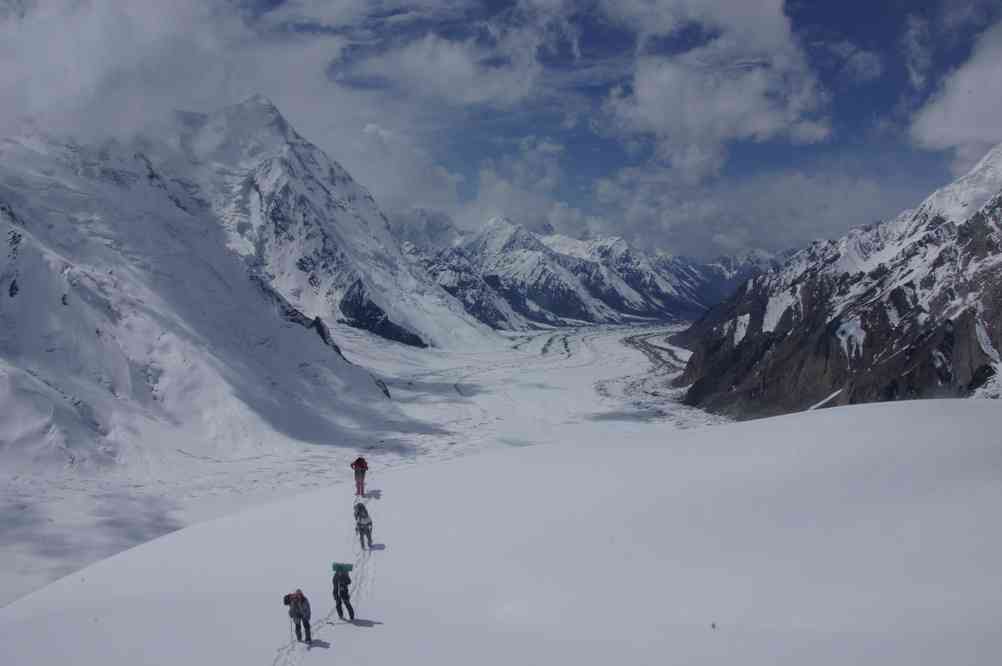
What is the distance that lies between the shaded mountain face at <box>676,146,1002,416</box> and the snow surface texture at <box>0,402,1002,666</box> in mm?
58002

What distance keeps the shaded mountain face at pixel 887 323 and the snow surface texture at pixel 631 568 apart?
190ft

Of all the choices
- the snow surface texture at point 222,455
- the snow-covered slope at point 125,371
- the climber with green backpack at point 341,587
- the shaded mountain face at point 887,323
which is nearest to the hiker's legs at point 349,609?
the climber with green backpack at point 341,587

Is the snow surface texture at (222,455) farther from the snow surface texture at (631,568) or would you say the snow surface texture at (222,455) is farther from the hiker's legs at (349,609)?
the hiker's legs at (349,609)

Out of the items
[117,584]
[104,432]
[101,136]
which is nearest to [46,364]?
[104,432]

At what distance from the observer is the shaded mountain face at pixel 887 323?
238ft

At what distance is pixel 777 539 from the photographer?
16094 mm

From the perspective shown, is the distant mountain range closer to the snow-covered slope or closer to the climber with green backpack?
the snow-covered slope

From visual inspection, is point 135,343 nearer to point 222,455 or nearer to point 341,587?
point 222,455

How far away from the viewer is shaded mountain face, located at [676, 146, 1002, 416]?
72500mm

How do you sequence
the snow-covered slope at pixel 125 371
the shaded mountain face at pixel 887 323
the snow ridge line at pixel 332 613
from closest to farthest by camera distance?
the snow ridge line at pixel 332 613 < the snow-covered slope at pixel 125 371 < the shaded mountain face at pixel 887 323

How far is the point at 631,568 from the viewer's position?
16062 mm

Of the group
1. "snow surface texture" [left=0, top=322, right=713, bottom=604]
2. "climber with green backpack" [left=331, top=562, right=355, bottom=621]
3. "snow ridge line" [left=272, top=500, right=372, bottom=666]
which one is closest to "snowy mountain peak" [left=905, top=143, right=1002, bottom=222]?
"snow surface texture" [left=0, top=322, right=713, bottom=604]

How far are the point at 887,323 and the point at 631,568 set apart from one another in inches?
3306

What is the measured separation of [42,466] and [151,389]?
636 inches
